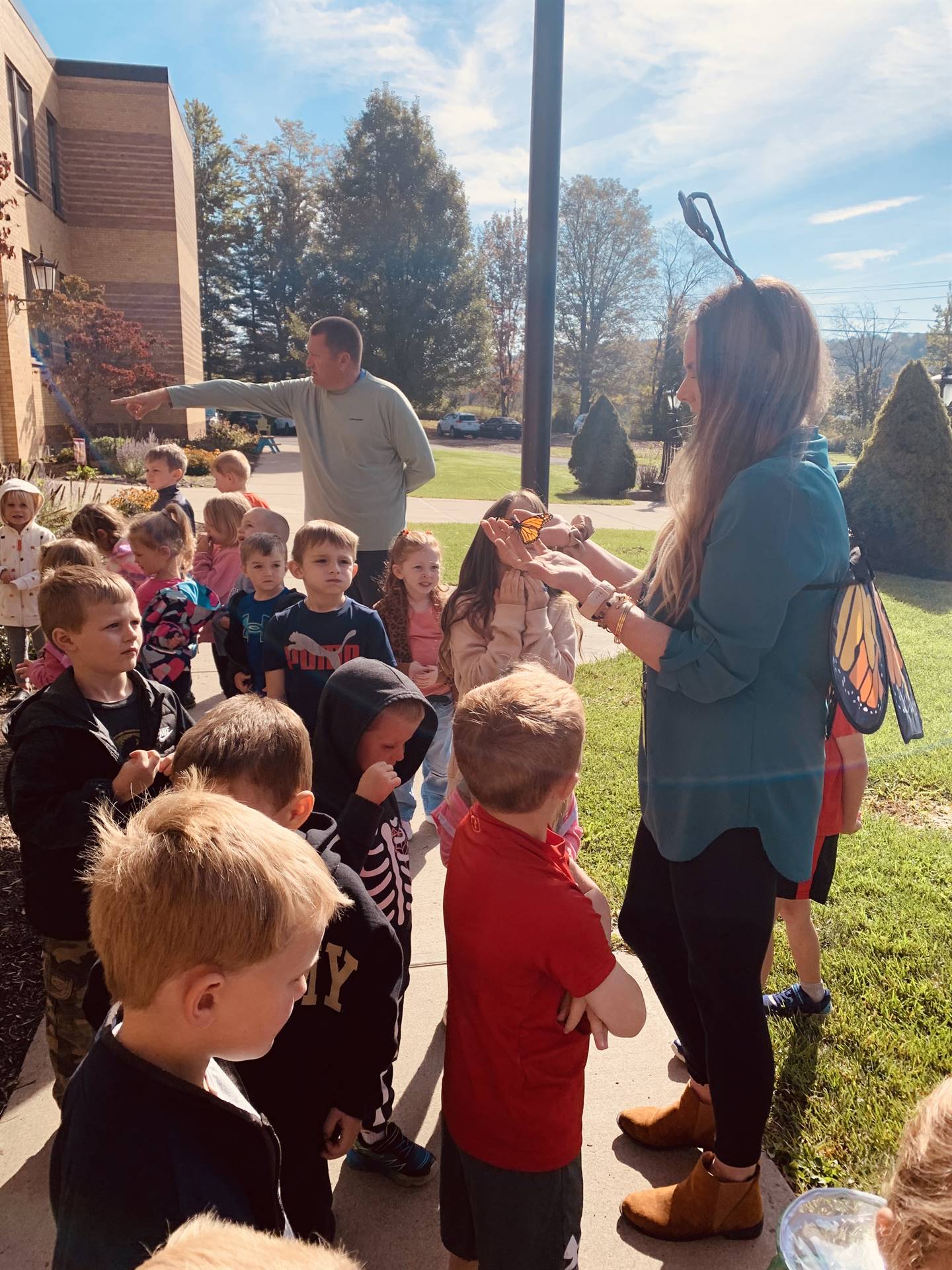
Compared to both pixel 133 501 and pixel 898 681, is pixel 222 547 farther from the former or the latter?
pixel 133 501

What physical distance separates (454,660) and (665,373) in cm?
4292

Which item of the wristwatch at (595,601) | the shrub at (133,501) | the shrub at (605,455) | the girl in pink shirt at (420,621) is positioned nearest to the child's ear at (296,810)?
the wristwatch at (595,601)

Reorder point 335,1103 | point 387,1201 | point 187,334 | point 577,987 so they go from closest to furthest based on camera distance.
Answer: point 577,987
point 335,1103
point 387,1201
point 187,334

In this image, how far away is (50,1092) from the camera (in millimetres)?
2537

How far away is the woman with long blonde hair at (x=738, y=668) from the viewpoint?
1.81 meters

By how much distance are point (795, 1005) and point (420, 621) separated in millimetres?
2146

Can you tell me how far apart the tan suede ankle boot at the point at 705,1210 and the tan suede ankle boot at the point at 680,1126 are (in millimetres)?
261

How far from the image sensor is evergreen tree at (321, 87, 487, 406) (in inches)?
1822

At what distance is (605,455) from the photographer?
2627cm

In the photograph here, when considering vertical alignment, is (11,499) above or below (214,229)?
below

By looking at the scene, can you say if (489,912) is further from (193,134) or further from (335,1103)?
(193,134)

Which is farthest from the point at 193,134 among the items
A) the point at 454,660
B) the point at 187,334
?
the point at 454,660

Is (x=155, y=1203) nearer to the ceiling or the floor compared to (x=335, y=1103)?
nearer to the ceiling

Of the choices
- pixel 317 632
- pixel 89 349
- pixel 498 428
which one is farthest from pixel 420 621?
pixel 498 428
